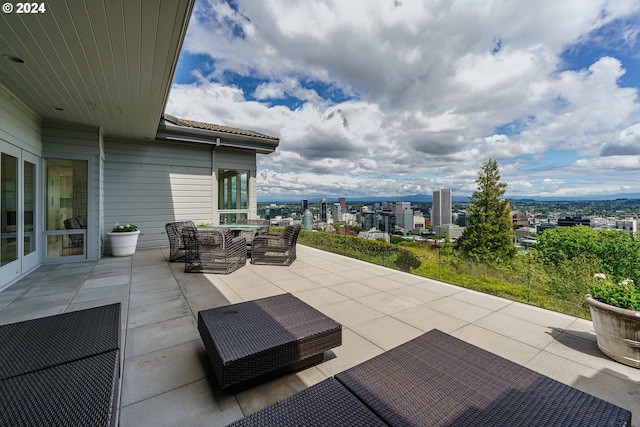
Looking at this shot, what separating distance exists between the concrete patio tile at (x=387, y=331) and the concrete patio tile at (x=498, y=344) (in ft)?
1.52

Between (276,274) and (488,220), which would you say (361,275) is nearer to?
(276,274)

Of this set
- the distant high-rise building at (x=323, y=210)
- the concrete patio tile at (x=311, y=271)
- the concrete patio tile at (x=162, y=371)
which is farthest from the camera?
the distant high-rise building at (x=323, y=210)

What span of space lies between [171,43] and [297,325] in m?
3.33

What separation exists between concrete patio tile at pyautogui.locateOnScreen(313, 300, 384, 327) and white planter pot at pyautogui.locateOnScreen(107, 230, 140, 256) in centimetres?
567

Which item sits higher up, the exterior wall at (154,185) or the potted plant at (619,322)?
the exterior wall at (154,185)

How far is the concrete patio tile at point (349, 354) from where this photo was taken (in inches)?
84.7

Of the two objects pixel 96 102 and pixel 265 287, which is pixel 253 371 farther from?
pixel 96 102

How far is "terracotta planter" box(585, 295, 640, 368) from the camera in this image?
7.18 ft

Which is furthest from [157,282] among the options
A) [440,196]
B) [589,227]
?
[589,227]

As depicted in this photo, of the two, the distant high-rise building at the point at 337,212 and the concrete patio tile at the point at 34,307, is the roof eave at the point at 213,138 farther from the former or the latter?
the concrete patio tile at the point at 34,307

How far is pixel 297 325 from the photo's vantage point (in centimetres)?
218

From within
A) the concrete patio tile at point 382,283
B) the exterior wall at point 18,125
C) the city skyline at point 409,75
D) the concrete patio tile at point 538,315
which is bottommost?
the concrete patio tile at point 538,315

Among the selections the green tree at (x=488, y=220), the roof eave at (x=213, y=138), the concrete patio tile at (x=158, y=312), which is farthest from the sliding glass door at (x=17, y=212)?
the green tree at (x=488, y=220)

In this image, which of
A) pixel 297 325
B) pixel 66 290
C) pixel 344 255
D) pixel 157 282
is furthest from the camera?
pixel 344 255
